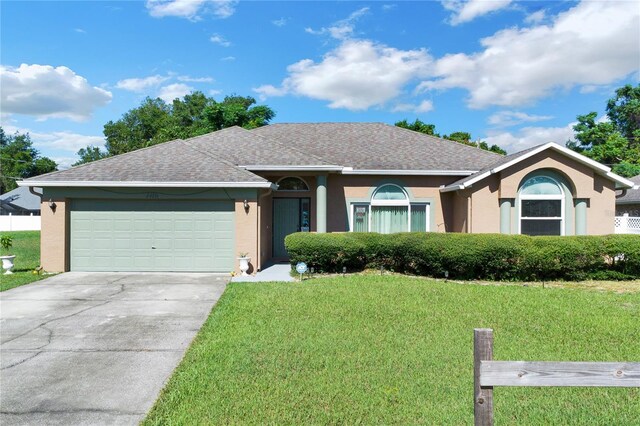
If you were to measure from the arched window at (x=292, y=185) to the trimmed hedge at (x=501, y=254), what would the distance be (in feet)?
11.6

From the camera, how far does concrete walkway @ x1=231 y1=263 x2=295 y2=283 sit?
37.9 ft

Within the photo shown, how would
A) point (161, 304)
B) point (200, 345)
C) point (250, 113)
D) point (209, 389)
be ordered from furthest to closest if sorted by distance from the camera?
1. point (250, 113)
2. point (161, 304)
3. point (200, 345)
4. point (209, 389)

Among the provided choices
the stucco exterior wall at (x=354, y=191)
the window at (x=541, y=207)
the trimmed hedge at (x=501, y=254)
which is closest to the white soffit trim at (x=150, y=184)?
the trimmed hedge at (x=501, y=254)

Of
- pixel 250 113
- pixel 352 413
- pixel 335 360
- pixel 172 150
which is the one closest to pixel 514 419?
pixel 352 413

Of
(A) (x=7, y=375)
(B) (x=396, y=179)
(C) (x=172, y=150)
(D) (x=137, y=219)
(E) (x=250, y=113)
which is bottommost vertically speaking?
(A) (x=7, y=375)

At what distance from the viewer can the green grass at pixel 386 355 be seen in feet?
13.2

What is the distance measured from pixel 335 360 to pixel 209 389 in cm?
166

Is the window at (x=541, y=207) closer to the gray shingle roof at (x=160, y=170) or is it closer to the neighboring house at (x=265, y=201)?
the neighboring house at (x=265, y=201)

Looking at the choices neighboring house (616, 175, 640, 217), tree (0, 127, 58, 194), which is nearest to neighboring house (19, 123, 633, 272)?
neighboring house (616, 175, 640, 217)

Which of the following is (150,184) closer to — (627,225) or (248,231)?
(248,231)

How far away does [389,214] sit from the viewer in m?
15.3

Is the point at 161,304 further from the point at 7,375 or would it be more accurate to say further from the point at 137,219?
the point at 137,219

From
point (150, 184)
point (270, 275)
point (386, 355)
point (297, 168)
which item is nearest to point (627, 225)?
point (297, 168)

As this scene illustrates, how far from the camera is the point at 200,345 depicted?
597 centimetres
